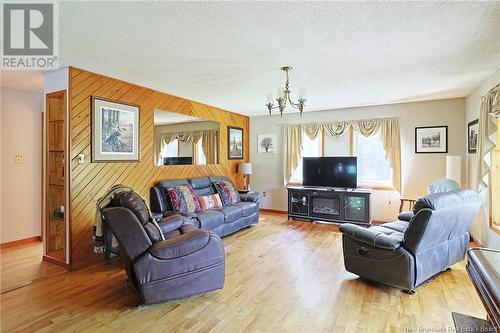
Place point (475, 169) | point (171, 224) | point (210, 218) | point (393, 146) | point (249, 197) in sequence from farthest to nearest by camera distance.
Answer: point (249, 197)
point (393, 146)
point (210, 218)
point (475, 169)
point (171, 224)

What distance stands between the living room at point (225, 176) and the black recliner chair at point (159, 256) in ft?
0.06

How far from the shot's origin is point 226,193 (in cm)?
515

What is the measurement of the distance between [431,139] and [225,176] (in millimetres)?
4132

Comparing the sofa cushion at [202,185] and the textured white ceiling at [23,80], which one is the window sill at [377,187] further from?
the textured white ceiling at [23,80]

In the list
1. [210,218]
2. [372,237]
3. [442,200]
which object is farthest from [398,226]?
[210,218]

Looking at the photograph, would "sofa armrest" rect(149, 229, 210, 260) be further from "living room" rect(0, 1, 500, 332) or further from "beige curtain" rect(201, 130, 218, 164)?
"beige curtain" rect(201, 130, 218, 164)

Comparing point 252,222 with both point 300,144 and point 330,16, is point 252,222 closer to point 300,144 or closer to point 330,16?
point 300,144

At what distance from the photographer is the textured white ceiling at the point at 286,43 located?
1993 millimetres

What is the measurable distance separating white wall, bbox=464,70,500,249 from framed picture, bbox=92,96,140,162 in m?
4.83

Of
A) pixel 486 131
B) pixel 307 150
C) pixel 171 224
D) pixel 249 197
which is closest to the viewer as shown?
pixel 171 224

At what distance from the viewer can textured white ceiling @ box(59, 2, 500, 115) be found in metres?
1.99

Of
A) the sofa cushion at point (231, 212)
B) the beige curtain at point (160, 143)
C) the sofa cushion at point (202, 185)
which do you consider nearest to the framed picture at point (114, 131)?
the beige curtain at point (160, 143)

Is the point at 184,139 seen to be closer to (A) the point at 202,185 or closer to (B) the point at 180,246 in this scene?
(A) the point at 202,185

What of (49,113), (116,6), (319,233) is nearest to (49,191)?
(49,113)
